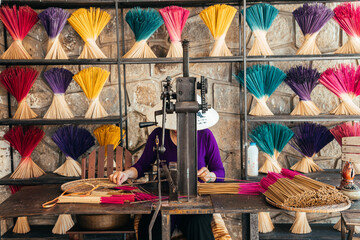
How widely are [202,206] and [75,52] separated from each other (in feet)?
7.17

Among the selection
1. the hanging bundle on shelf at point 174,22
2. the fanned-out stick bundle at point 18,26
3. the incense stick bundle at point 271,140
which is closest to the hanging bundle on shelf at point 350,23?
the incense stick bundle at point 271,140

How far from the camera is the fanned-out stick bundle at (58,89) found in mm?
3250

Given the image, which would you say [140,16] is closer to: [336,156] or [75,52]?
[75,52]

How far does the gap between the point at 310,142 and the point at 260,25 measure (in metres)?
1.13

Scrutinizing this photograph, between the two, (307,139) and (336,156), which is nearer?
(307,139)

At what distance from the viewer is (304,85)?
3.21 meters

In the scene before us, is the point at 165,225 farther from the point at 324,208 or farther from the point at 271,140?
the point at 271,140

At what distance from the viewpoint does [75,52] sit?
3.51 meters

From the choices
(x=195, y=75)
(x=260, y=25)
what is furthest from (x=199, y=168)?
(x=260, y=25)

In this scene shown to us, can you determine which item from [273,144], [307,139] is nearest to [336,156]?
[307,139]

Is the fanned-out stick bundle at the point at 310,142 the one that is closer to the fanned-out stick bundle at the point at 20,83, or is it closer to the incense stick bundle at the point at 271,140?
the incense stick bundle at the point at 271,140

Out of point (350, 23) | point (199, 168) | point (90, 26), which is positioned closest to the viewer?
point (199, 168)

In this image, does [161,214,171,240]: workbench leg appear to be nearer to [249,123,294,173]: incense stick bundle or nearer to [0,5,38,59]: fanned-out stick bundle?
[249,123,294,173]: incense stick bundle

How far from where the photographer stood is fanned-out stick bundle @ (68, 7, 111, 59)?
314 cm
